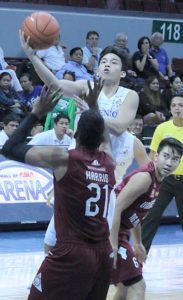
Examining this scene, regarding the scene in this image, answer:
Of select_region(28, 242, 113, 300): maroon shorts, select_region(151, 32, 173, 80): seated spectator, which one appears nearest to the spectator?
select_region(28, 242, 113, 300): maroon shorts

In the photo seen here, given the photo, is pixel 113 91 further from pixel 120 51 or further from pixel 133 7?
pixel 133 7

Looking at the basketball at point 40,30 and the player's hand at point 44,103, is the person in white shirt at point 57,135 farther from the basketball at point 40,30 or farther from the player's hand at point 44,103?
the player's hand at point 44,103

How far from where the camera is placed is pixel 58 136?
1003 cm

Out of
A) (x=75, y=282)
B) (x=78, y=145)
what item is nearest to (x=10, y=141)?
(x=78, y=145)

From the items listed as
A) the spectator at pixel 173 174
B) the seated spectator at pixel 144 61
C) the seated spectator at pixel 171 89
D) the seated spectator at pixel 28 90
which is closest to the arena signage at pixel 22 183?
the spectator at pixel 173 174

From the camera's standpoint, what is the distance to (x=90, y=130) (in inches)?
170

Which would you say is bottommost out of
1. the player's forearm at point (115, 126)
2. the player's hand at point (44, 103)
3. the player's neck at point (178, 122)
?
the player's neck at point (178, 122)

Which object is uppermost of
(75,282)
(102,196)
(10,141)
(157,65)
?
(10,141)

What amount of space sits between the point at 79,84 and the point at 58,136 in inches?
161

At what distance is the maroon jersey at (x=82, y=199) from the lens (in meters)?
4.34

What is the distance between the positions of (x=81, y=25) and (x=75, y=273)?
38.3 ft

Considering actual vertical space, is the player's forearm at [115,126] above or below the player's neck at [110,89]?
below

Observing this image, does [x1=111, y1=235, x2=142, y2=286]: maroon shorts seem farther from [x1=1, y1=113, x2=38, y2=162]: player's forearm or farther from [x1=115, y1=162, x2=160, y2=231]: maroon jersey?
[x1=1, y1=113, x2=38, y2=162]: player's forearm

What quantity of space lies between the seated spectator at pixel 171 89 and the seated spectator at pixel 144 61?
1.16 ft
